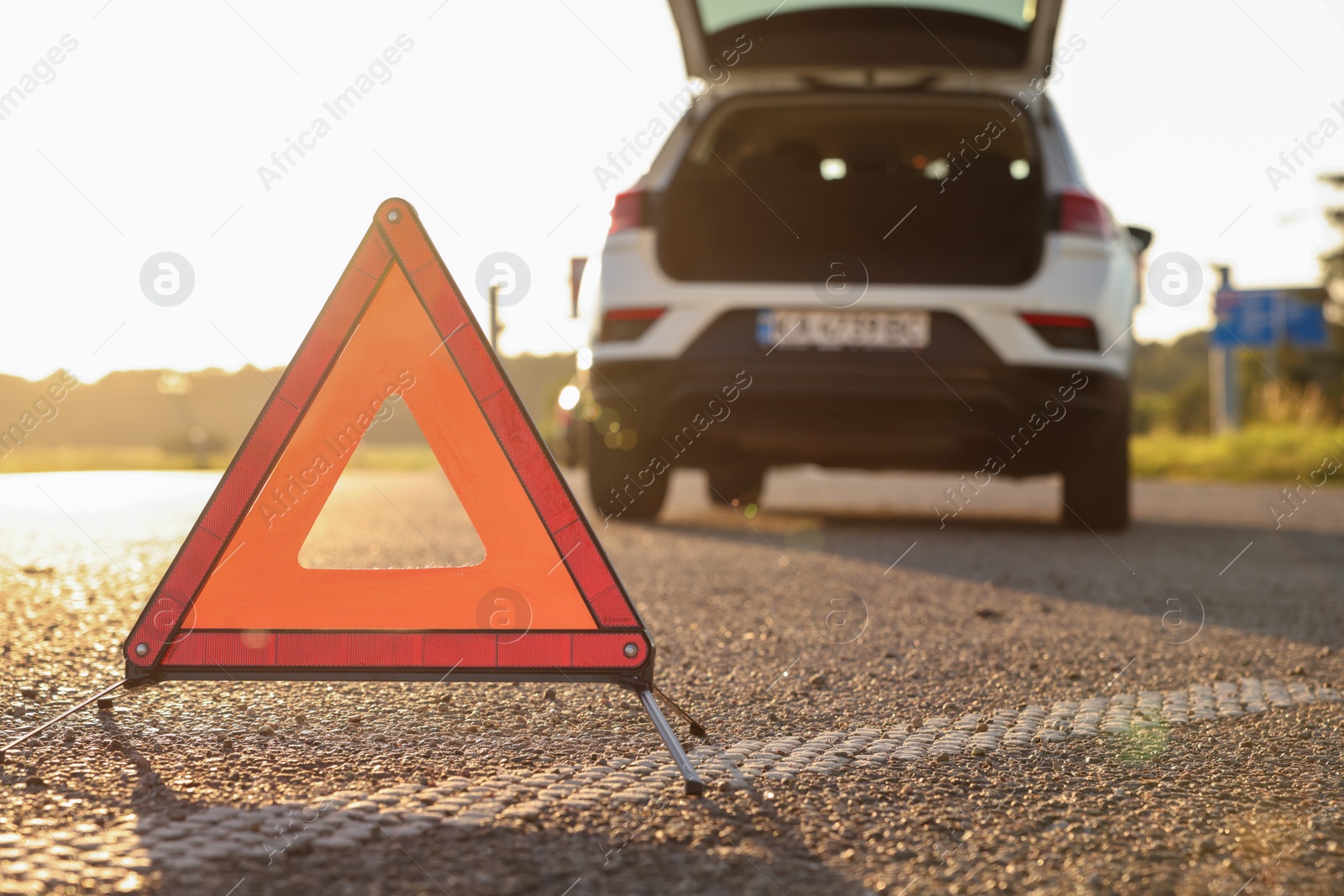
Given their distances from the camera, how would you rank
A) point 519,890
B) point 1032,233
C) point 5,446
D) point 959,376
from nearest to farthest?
point 519,890, point 959,376, point 1032,233, point 5,446

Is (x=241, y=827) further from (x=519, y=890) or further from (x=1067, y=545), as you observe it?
(x=1067, y=545)

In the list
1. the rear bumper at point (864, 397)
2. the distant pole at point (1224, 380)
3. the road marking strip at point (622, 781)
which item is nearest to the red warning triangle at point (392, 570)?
the road marking strip at point (622, 781)

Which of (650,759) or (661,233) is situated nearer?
(650,759)

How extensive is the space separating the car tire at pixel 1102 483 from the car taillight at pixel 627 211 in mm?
2145

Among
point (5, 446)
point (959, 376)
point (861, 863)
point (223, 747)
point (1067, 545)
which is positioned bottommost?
point (1067, 545)

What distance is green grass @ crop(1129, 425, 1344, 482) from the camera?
14.3m

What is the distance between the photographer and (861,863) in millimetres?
1646

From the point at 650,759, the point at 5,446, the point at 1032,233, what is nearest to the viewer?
the point at 650,759

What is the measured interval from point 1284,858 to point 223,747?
1606 millimetres

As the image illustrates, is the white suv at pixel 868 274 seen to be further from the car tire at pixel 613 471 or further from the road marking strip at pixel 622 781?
the road marking strip at pixel 622 781

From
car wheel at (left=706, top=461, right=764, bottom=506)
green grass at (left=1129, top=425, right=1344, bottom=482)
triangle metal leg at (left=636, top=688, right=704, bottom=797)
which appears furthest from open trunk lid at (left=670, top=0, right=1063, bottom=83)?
green grass at (left=1129, top=425, right=1344, bottom=482)

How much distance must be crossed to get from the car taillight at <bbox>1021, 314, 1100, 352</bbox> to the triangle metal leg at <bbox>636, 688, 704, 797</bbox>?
3.50 metres

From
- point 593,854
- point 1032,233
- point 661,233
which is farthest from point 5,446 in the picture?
point 593,854

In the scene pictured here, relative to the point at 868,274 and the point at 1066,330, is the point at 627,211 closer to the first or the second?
the point at 868,274
